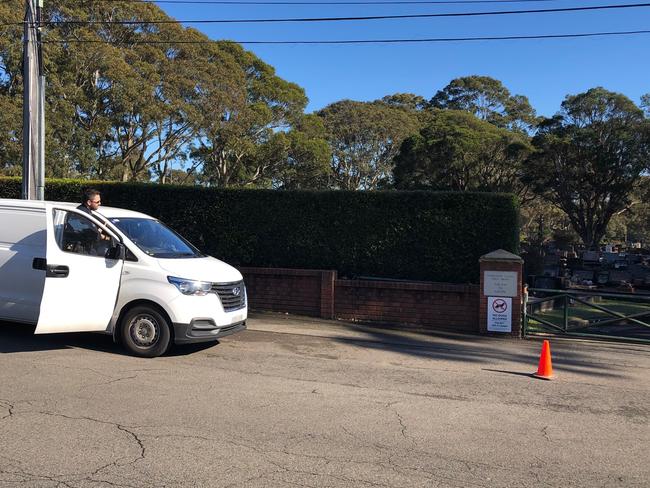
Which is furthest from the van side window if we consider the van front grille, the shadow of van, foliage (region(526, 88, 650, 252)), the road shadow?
foliage (region(526, 88, 650, 252))

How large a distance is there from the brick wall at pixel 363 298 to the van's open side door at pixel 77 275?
16.4 ft

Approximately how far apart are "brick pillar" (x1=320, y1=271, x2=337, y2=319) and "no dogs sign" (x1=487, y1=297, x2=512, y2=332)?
3.14m

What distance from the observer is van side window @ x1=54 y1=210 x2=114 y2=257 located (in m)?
7.74

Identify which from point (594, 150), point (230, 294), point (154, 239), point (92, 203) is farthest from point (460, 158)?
point (92, 203)

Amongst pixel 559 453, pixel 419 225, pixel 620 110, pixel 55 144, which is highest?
pixel 620 110

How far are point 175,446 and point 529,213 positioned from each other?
7081 centimetres

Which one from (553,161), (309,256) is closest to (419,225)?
(309,256)

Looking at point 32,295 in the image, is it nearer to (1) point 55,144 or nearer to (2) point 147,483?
(2) point 147,483

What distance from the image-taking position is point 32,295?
25.4 ft

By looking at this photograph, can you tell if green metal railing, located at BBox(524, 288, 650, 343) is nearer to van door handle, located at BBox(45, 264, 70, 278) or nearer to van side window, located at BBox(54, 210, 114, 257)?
van side window, located at BBox(54, 210, 114, 257)

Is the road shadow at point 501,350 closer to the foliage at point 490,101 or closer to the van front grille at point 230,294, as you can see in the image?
the van front grille at point 230,294

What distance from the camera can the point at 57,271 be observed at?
735cm

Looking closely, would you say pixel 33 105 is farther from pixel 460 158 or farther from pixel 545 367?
pixel 460 158

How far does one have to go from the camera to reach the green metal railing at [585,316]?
1120 cm
